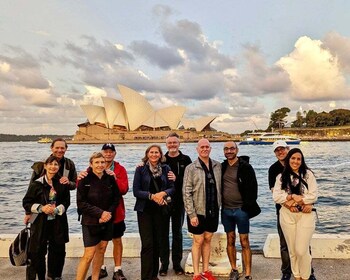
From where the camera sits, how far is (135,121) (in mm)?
63781

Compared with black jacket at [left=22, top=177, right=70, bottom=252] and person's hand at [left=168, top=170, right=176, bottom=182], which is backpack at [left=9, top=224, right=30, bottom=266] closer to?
black jacket at [left=22, top=177, right=70, bottom=252]

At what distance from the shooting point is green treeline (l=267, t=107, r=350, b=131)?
8775 centimetres

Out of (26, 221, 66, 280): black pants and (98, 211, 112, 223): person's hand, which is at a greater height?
(98, 211, 112, 223): person's hand

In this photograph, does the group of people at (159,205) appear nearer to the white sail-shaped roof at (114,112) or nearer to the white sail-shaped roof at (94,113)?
the white sail-shaped roof at (114,112)

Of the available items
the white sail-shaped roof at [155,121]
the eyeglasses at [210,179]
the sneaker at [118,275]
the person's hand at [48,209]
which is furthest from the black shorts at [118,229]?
the white sail-shaped roof at [155,121]

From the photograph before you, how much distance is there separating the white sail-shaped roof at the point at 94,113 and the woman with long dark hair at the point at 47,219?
212 feet

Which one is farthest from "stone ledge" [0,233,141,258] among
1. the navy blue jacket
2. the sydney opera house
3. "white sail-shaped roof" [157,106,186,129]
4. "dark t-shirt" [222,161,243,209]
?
"white sail-shaped roof" [157,106,186,129]

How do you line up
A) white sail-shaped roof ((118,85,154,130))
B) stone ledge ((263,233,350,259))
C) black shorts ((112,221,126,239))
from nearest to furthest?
black shorts ((112,221,126,239)), stone ledge ((263,233,350,259)), white sail-shaped roof ((118,85,154,130))

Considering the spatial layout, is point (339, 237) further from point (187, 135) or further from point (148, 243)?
point (187, 135)

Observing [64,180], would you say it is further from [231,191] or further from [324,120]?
[324,120]

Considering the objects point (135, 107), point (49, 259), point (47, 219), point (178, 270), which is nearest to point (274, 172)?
point (178, 270)

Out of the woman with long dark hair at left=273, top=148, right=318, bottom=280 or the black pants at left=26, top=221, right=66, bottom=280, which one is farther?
the black pants at left=26, top=221, right=66, bottom=280

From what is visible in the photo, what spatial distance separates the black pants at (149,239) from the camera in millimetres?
2674

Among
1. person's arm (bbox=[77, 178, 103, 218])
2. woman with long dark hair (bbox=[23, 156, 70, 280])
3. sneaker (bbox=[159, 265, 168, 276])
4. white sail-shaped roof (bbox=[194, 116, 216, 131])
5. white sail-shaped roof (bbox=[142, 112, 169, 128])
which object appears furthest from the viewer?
white sail-shaped roof (bbox=[194, 116, 216, 131])
